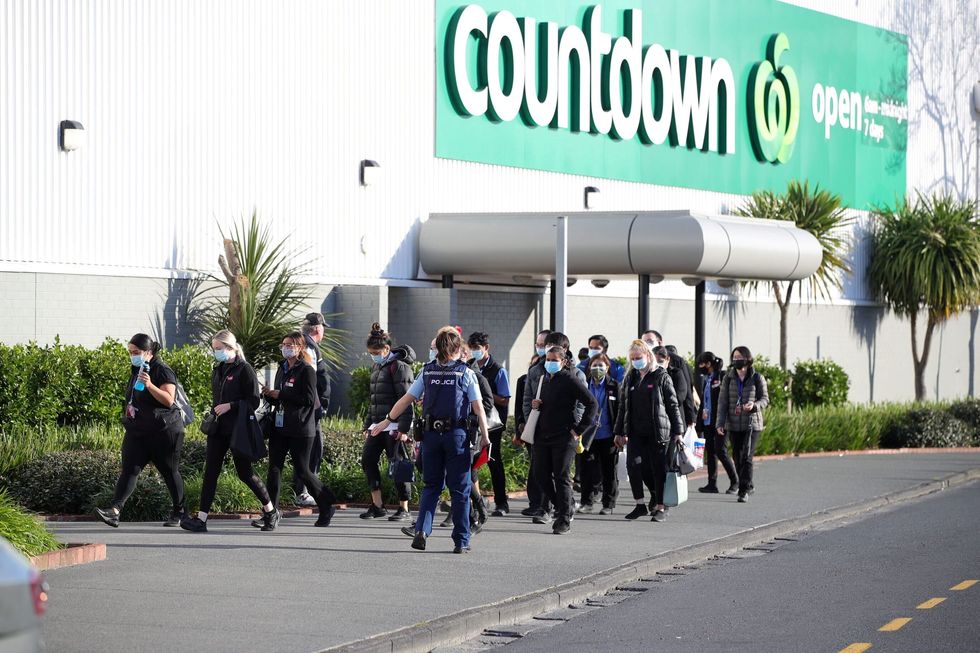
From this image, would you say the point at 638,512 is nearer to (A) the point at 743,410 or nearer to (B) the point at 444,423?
(A) the point at 743,410

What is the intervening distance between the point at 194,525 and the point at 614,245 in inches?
526

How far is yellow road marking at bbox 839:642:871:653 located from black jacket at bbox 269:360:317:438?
6306mm

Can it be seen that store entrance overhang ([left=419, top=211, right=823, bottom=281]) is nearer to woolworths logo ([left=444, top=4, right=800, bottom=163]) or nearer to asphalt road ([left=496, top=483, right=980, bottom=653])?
woolworths logo ([left=444, top=4, right=800, bottom=163])

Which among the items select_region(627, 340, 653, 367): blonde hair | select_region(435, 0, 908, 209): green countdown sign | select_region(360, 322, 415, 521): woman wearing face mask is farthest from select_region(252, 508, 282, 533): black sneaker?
select_region(435, 0, 908, 209): green countdown sign

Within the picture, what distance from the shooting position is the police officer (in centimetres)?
1283

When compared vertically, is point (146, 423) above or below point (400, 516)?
above

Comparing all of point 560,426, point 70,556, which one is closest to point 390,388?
point 560,426

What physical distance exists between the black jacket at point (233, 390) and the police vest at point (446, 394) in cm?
187

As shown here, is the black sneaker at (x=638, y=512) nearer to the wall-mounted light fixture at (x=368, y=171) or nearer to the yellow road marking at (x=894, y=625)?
the yellow road marking at (x=894, y=625)

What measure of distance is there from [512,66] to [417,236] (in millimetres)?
3964

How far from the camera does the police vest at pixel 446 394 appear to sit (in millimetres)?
12828

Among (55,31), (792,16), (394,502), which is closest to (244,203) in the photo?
(55,31)

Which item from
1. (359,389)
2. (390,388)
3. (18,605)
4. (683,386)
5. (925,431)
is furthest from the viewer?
(925,431)

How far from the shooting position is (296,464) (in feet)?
47.1
